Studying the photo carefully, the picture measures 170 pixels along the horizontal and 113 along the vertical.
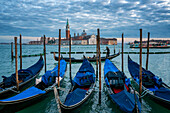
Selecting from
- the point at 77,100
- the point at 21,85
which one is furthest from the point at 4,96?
the point at 77,100

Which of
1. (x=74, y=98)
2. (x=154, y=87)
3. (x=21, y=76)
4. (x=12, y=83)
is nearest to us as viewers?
(x=74, y=98)

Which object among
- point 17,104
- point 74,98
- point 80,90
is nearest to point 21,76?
point 17,104

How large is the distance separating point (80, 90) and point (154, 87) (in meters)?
3.15

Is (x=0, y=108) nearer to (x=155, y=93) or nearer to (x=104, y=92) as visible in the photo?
(x=104, y=92)

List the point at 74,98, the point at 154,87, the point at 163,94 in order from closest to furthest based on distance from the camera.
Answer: the point at 74,98
the point at 163,94
the point at 154,87

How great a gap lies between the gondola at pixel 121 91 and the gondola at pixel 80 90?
2.38 ft

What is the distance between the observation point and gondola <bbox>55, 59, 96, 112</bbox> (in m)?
3.75

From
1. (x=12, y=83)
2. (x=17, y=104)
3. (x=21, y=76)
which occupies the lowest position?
(x=17, y=104)

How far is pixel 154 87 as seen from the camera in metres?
5.59

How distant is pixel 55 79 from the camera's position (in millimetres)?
6422

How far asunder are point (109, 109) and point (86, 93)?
0.94 meters

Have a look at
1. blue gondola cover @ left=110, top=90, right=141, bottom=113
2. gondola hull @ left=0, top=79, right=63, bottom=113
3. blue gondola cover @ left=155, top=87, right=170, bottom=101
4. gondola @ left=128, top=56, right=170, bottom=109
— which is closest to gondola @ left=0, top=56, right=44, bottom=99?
gondola hull @ left=0, top=79, right=63, bottom=113

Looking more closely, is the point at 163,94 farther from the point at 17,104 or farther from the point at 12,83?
the point at 12,83

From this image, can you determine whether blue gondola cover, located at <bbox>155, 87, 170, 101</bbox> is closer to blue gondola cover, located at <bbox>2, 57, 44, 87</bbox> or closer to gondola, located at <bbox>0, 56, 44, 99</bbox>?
gondola, located at <bbox>0, 56, 44, 99</bbox>
